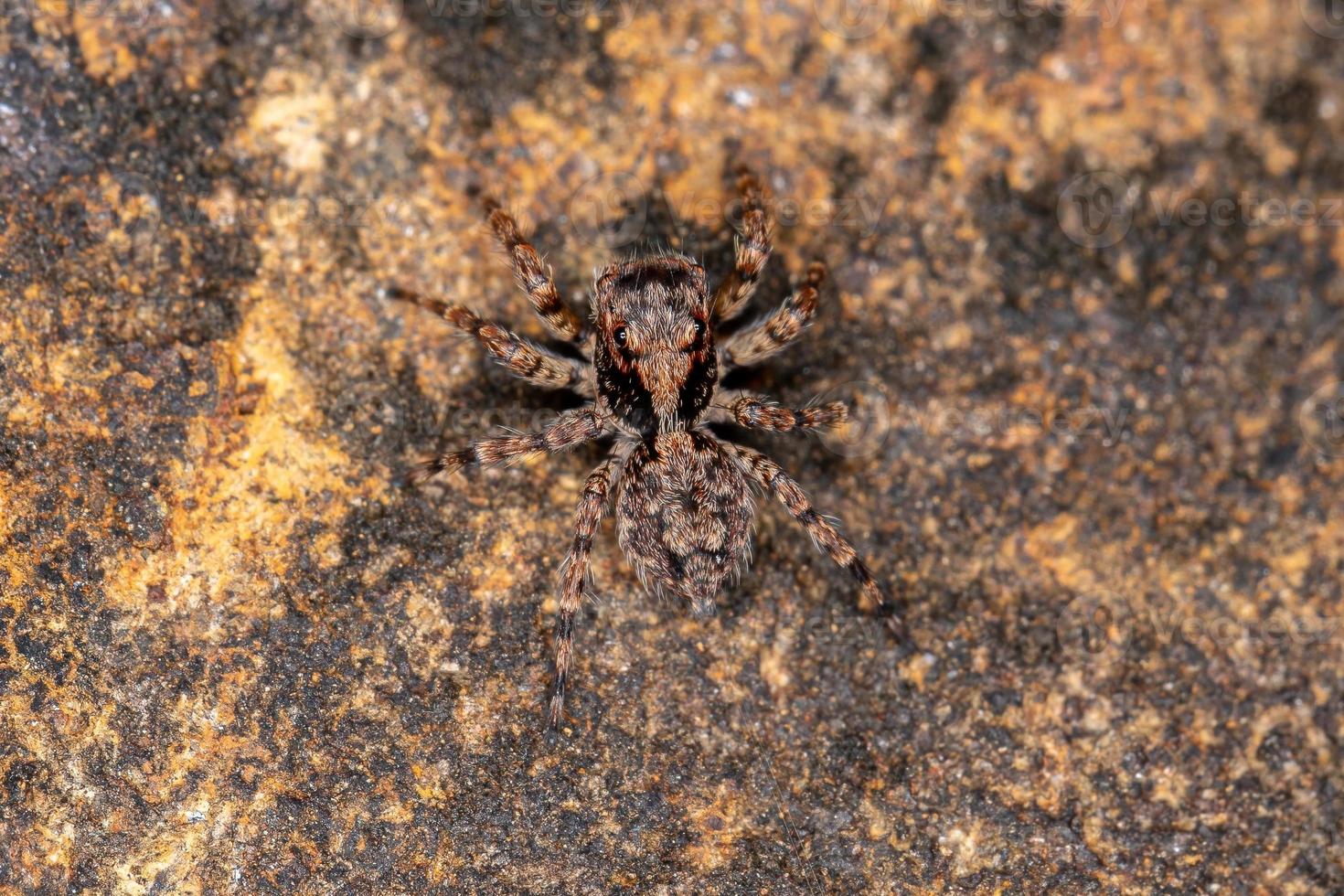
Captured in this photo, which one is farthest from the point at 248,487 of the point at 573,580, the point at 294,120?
the point at 294,120

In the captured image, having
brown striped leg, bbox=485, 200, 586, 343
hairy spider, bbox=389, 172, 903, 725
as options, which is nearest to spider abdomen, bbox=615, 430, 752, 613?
hairy spider, bbox=389, 172, 903, 725

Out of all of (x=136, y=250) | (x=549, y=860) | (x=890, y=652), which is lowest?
(x=549, y=860)

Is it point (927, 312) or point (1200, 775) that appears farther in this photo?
point (927, 312)

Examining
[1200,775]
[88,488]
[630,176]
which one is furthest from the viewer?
[630,176]

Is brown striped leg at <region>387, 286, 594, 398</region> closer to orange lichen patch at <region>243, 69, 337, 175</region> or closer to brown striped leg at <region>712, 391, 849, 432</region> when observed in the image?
orange lichen patch at <region>243, 69, 337, 175</region>

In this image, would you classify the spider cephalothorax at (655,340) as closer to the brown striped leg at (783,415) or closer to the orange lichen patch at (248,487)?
the brown striped leg at (783,415)

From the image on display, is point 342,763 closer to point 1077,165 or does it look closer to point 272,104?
point 272,104

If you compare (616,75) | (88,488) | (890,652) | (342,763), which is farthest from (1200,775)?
(88,488)
